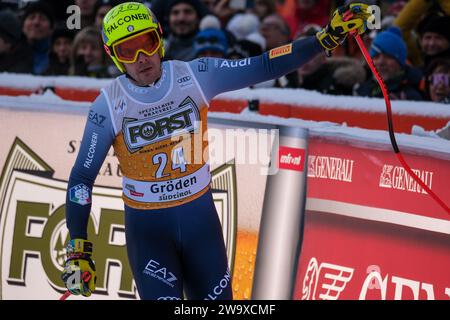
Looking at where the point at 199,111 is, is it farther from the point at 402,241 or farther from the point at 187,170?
the point at 402,241

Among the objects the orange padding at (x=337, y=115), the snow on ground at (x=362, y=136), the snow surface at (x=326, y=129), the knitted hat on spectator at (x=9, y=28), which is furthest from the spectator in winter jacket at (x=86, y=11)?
the snow on ground at (x=362, y=136)

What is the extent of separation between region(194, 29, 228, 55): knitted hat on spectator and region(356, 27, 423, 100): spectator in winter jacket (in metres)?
1.71

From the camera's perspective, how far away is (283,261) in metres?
6.21

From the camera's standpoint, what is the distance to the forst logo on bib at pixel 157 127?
5.39m

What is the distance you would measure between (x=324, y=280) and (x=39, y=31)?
220 inches

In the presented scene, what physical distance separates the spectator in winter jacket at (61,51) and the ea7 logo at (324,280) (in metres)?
4.71

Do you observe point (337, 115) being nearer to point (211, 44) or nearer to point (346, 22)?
point (346, 22)

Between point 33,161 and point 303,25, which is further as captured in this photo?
point 303,25

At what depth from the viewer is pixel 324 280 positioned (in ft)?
19.8

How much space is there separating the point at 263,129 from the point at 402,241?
1.28 metres

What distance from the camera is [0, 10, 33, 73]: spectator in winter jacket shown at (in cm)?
1021

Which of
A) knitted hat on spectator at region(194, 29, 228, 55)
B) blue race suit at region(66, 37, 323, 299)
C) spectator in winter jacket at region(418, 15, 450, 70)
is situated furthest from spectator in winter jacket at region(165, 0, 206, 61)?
blue race suit at region(66, 37, 323, 299)

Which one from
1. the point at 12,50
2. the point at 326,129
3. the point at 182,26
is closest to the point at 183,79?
the point at 326,129

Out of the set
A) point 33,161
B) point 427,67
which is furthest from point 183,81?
point 427,67
